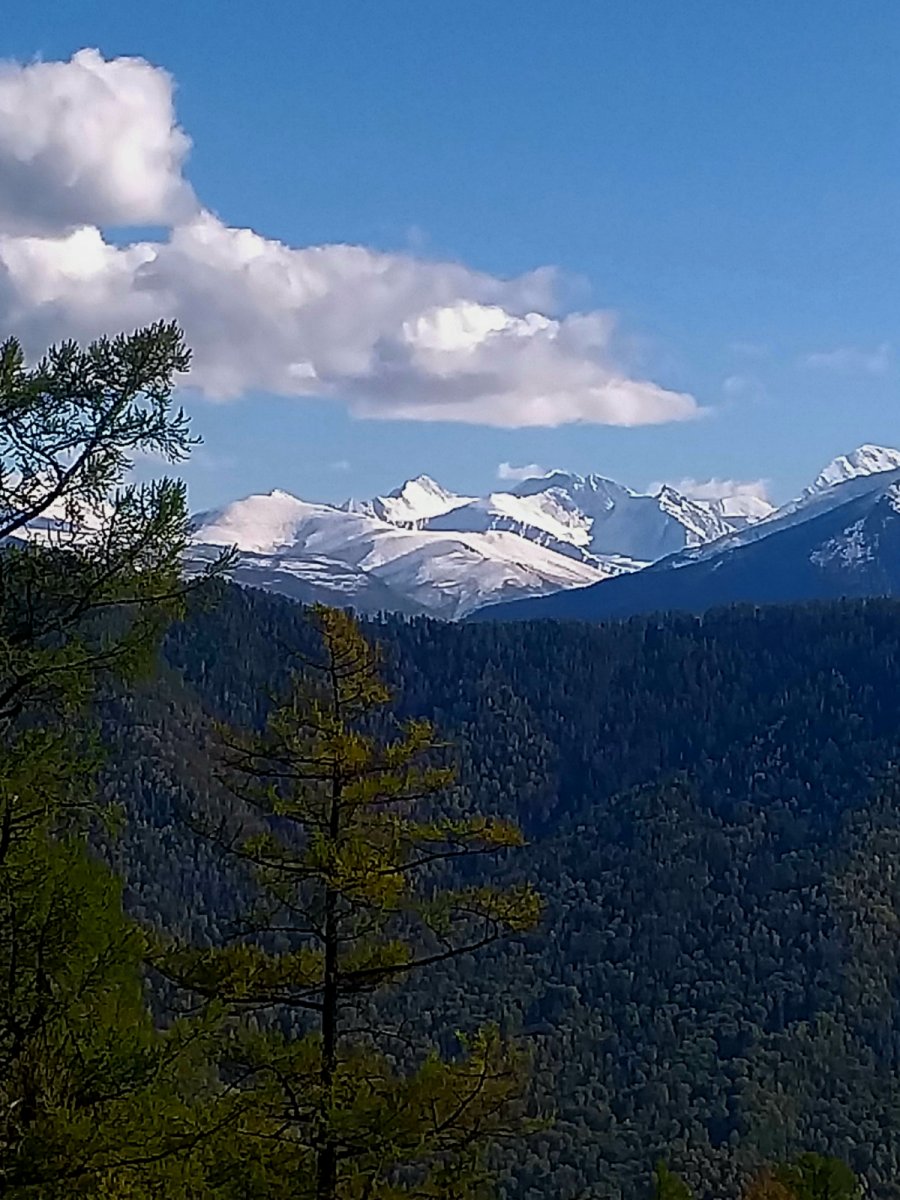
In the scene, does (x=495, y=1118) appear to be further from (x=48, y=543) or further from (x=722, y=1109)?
(x=722, y=1109)

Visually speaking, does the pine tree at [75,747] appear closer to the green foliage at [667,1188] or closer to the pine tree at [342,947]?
the pine tree at [342,947]

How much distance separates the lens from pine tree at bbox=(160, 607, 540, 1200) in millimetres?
13844

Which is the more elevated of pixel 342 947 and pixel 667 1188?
pixel 342 947

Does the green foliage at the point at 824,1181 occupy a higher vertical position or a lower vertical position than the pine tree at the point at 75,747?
lower

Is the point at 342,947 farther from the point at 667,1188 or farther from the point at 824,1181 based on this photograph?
the point at 667,1188

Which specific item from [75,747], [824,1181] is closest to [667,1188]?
[824,1181]

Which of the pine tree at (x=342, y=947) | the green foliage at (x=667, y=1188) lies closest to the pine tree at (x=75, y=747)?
the pine tree at (x=342, y=947)

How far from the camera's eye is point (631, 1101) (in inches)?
5881

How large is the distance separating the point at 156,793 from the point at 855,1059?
10090cm

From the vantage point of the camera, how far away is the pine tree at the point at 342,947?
13844mm

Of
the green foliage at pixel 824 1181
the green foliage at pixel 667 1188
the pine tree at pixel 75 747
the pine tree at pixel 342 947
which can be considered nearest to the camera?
the pine tree at pixel 75 747

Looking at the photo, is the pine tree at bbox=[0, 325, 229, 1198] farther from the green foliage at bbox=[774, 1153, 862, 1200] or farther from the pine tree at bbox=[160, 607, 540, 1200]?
the green foliage at bbox=[774, 1153, 862, 1200]

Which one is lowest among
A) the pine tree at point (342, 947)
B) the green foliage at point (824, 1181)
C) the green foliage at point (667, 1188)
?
the green foliage at point (667, 1188)

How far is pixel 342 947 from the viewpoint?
15.6 m
